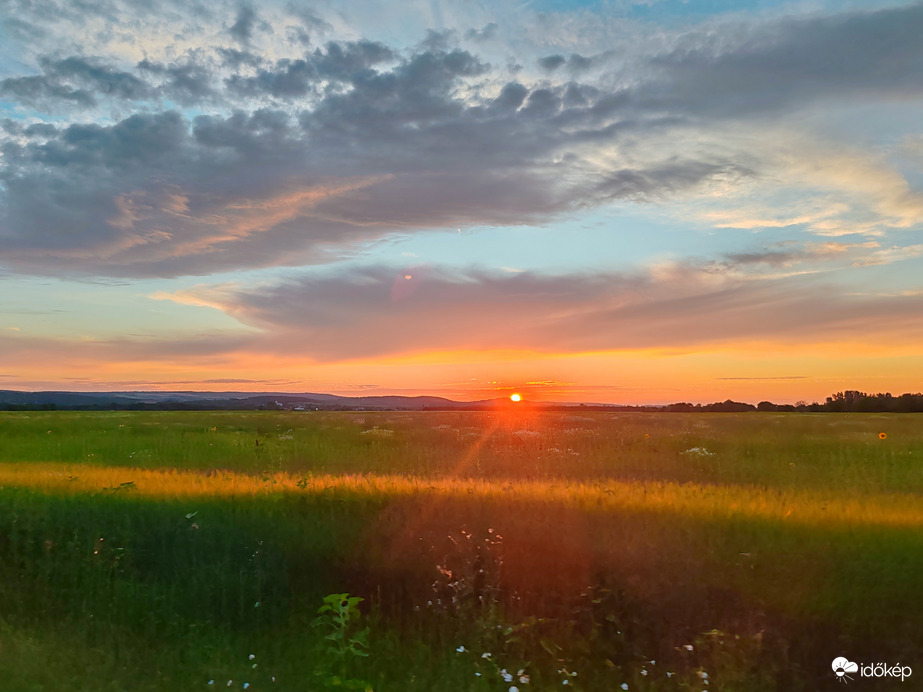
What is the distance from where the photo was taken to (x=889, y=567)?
9.48 meters

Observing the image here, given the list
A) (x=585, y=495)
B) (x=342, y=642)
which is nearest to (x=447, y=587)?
(x=342, y=642)

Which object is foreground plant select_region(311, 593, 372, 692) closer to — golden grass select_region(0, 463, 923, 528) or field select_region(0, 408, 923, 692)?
field select_region(0, 408, 923, 692)

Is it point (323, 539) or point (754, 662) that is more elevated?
point (323, 539)

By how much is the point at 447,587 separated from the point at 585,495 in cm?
379

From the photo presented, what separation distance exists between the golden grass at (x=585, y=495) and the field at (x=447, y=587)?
3.3 inches

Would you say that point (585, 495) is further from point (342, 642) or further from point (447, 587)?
point (342, 642)

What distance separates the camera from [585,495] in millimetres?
12445

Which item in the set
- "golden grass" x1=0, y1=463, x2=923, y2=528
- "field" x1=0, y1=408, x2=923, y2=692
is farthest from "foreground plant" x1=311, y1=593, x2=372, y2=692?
"golden grass" x1=0, y1=463, x2=923, y2=528

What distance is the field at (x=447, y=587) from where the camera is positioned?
8713 mm

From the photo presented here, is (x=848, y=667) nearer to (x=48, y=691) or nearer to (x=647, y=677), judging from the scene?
(x=647, y=677)

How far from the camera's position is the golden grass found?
36.9 feet

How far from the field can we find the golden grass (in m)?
0.09

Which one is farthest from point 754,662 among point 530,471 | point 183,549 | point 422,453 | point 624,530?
point 422,453

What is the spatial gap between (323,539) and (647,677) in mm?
5978
